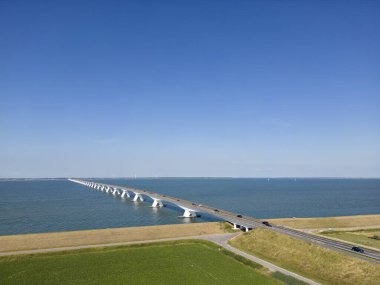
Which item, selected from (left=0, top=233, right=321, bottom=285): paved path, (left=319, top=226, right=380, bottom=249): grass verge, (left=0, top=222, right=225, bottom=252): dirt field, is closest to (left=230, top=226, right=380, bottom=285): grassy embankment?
(left=0, top=233, right=321, bottom=285): paved path

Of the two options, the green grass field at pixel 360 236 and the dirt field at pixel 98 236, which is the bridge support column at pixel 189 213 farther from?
the green grass field at pixel 360 236

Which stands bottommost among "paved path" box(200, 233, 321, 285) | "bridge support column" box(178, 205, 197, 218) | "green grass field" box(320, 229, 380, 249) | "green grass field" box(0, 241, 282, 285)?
"green grass field" box(0, 241, 282, 285)

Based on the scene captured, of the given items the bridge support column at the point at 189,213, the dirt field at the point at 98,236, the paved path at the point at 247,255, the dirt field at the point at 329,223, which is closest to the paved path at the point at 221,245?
the paved path at the point at 247,255

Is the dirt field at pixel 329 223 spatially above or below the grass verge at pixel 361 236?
above

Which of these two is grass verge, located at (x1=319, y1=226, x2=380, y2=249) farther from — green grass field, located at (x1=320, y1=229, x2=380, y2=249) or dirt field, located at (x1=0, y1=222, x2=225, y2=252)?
dirt field, located at (x1=0, y1=222, x2=225, y2=252)

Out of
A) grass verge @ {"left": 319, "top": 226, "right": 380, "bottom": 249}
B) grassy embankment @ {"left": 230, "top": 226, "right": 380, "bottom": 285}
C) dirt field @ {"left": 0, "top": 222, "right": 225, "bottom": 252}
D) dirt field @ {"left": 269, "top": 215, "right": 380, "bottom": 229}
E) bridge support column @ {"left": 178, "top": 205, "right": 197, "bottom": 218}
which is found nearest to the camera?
grassy embankment @ {"left": 230, "top": 226, "right": 380, "bottom": 285}

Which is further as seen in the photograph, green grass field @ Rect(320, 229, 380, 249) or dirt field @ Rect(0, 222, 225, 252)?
green grass field @ Rect(320, 229, 380, 249)
